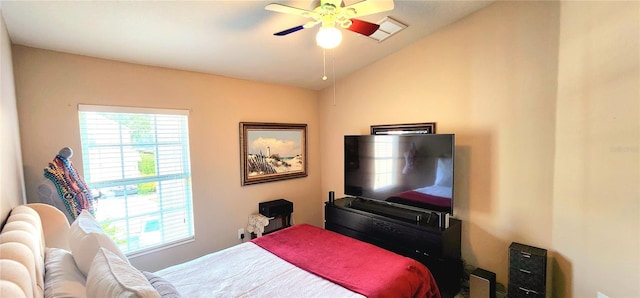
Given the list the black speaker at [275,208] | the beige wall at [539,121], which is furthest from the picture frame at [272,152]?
the beige wall at [539,121]

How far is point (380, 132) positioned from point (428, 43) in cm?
120

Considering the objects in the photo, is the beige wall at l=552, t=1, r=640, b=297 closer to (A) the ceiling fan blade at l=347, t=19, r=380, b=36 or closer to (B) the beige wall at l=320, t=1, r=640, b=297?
(B) the beige wall at l=320, t=1, r=640, b=297

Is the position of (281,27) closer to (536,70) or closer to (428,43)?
(428,43)

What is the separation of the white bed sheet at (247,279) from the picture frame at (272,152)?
60.6 inches

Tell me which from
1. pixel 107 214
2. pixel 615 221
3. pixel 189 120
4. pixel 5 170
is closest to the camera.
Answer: pixel 5 170

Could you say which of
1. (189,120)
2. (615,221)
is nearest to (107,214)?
(189,120)

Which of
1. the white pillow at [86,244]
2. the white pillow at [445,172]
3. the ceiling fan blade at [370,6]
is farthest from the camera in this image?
the white pillow at [445,172]

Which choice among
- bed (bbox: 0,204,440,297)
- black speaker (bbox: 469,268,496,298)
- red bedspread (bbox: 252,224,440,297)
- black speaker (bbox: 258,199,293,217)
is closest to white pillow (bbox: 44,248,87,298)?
bed (bbox: 0,204,440,297)

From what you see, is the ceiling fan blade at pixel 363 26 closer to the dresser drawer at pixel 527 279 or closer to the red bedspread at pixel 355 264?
the red bedspread at pixel 355 264

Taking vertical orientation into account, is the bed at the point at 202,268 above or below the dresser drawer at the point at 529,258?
above

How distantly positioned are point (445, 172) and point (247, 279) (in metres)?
2.09

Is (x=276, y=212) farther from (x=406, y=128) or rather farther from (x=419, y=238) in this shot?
(x=406, y=128)

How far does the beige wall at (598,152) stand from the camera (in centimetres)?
166

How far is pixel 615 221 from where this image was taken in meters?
1.77
